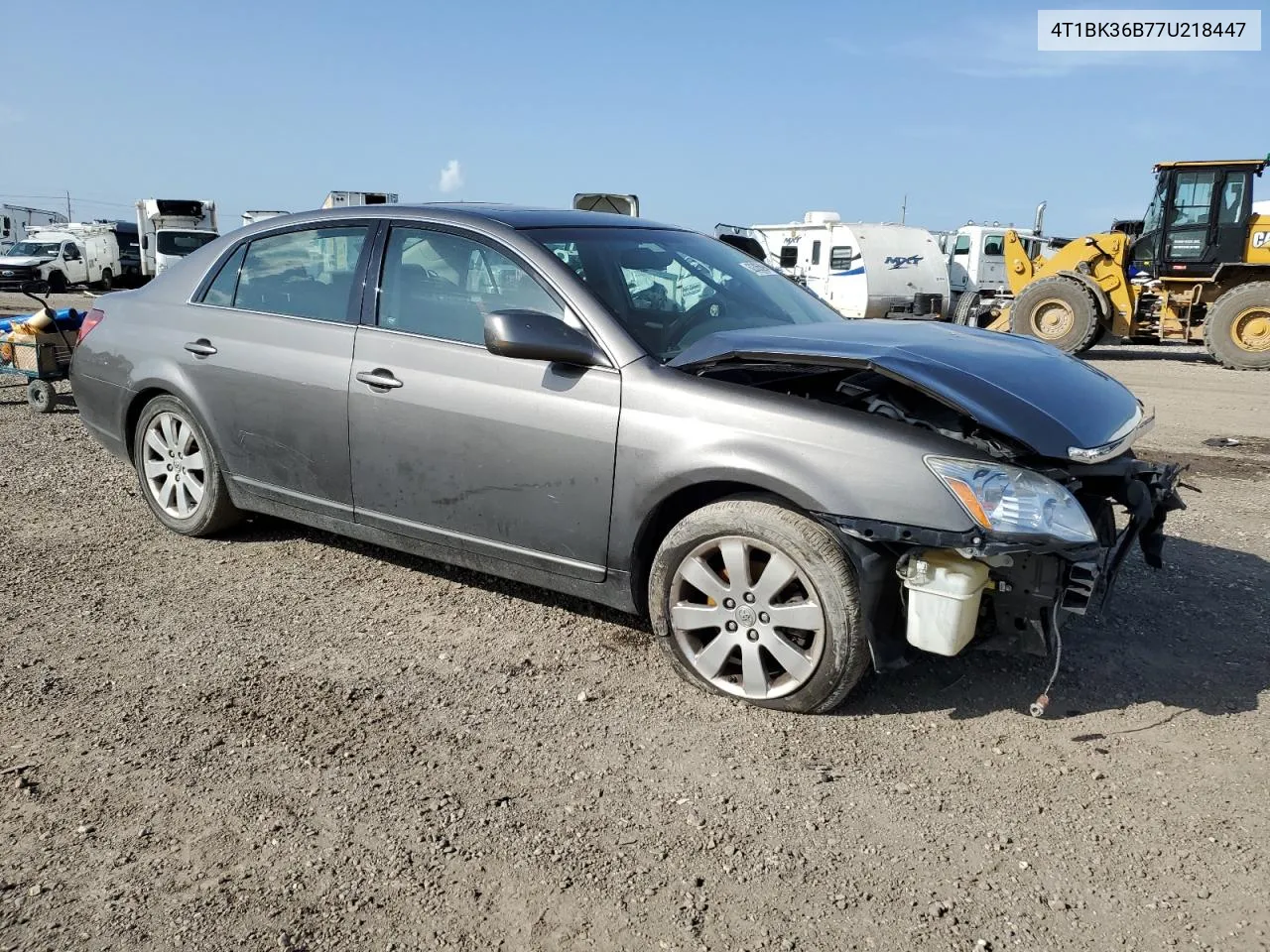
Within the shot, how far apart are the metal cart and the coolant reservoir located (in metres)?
8.35

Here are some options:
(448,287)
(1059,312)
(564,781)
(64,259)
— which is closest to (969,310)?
(1059,312)

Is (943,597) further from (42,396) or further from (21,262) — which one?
(21,262)

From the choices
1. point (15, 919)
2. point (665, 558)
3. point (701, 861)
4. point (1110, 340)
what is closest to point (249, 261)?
point (665, 558)

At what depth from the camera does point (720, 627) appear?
3426mm

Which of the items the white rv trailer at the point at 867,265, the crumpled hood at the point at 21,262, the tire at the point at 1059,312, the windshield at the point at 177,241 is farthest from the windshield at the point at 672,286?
the crumpled hood at the point at 21,262

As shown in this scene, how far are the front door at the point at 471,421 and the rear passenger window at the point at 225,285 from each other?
1.04m

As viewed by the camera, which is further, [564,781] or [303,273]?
[303,273]

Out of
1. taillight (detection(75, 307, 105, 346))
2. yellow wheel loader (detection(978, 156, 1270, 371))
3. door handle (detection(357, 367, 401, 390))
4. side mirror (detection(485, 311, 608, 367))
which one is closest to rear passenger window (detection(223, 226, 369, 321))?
door handle (detection(357, 367, 401, 390))

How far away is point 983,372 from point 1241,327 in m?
14.8

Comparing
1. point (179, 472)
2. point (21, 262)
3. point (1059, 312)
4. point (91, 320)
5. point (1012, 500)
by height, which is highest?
point (21, 262)

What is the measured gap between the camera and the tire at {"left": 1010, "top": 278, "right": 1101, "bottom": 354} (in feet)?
53.0

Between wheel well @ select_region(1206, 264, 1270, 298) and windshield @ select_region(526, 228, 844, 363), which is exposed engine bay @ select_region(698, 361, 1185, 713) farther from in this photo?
wheel well @ select_region(1206, 264, 1270, 298)

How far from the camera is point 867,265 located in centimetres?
2309

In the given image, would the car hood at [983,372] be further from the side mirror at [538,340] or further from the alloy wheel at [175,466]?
the alloy wheel at [175,466]
